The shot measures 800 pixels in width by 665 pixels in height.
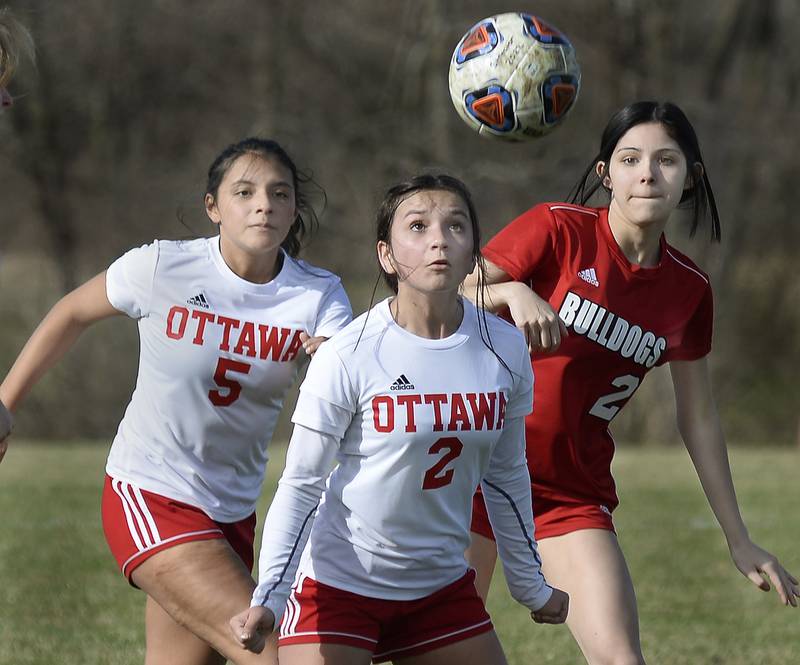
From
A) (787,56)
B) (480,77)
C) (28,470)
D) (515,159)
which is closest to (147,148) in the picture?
(515,159)

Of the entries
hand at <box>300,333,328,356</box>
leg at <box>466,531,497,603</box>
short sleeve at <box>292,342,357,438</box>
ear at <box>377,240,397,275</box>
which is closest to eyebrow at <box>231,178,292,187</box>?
hand at <box>300,333,328,356</box>

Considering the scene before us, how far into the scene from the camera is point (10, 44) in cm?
383

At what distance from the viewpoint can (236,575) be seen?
3.81 meters

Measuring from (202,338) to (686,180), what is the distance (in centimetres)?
146

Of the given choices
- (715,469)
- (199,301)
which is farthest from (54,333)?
(715,469)

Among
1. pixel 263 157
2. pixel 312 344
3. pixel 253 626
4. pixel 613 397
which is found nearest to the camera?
pixel 253 626

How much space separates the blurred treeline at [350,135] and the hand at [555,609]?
1661 centimetres

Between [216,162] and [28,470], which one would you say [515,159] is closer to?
[28,470]

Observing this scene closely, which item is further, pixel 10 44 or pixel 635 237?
pixel 635 237

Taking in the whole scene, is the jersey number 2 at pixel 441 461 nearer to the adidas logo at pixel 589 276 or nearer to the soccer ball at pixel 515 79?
the adidas logo at pixel 589 276

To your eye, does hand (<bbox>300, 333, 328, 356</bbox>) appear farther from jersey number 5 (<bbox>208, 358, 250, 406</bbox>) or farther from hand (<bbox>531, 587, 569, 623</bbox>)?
hand (<bbox>531, 587, 569, 623</bbox>)

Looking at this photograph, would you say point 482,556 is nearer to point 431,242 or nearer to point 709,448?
point 709,448

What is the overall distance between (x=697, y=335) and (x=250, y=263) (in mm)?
1346

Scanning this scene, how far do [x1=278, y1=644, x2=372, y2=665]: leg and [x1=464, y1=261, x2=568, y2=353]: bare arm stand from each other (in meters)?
0.91
